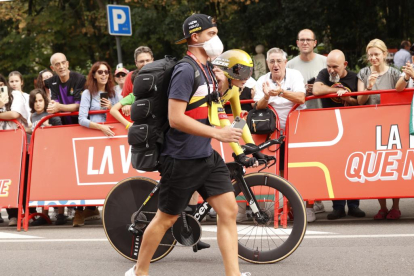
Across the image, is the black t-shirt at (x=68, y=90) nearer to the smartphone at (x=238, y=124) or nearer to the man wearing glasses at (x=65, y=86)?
the man wearing glasses at (x=65, y=86)

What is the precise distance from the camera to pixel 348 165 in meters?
8.58

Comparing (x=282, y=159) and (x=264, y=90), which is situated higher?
(x=264, y=90)

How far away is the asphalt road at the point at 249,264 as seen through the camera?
6.45 meters

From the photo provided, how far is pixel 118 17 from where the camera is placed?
1561 centimetres

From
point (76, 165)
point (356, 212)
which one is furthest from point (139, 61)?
point (356, 212)

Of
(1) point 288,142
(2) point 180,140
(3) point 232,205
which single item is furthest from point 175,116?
(1) point 288,142

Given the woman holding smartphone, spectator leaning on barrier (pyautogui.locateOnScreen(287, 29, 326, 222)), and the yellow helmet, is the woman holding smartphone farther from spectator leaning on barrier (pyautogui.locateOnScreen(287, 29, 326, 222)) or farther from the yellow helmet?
the yellow helmet

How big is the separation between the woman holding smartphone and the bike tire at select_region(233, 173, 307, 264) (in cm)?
354

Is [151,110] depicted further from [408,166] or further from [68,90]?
[68,90]

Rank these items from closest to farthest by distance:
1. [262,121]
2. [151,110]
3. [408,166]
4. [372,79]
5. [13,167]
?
[151,110], [408,166], [262,121], [372,79], [13,167]

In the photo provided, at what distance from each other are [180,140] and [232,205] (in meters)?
0.60

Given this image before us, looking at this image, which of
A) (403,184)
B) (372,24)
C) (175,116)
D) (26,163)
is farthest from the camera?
(372,24)

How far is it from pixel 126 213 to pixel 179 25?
1835 centimetres

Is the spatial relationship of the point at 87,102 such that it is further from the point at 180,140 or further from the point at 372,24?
the point at 372,24
